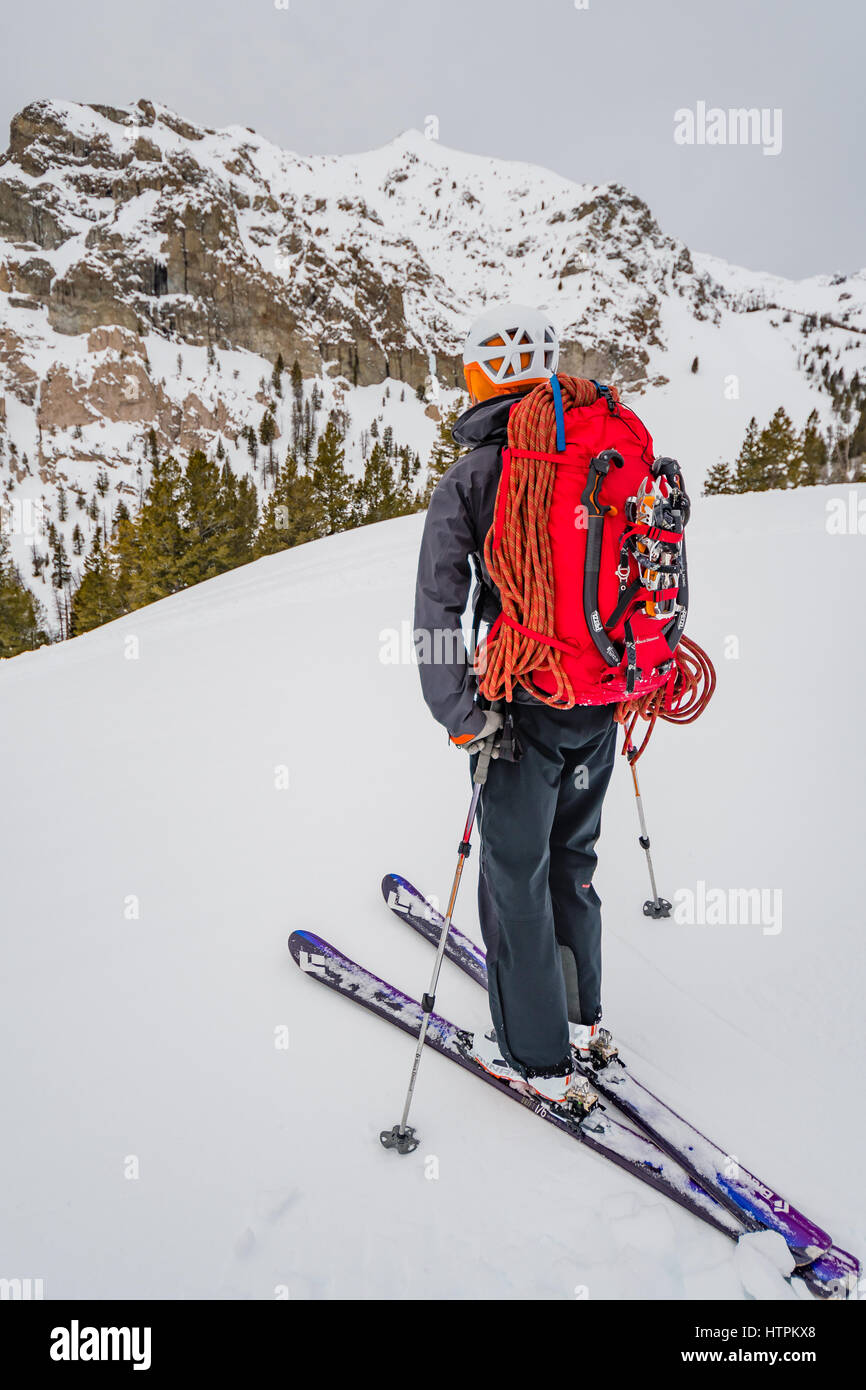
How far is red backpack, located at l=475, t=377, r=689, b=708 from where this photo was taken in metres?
1.97

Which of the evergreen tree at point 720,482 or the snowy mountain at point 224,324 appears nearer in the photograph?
the evergreen tree at point 720,482

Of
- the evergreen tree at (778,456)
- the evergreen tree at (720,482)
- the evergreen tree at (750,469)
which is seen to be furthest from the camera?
the evergreen tree at (720,482)

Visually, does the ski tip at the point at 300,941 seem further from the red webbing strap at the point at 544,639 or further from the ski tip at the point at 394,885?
the red webbing strap at the point at 544,639

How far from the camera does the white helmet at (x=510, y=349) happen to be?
228cm

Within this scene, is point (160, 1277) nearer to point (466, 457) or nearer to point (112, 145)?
point (466, 457)

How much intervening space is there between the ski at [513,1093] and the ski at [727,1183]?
0.11ft

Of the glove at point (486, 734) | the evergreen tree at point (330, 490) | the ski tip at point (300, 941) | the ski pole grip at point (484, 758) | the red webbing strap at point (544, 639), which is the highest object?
the evergreen tree at point (330, 490)

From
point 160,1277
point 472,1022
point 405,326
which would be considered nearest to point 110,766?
point 472,1022

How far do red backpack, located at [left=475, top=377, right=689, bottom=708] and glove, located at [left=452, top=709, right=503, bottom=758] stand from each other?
0.06 meters

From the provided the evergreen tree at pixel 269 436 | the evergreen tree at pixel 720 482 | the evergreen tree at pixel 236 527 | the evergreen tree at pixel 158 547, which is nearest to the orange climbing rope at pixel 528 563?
the evergreen tree at pixel 236 527

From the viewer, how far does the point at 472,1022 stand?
9.41 feet

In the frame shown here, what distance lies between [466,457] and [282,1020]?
2.26 meters

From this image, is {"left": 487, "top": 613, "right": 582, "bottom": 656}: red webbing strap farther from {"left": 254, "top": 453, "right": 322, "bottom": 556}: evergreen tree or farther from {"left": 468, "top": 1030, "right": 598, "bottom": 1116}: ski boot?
{"left": 254, "top": 453, "right": 322, "bottom": 556}: evergreen tree

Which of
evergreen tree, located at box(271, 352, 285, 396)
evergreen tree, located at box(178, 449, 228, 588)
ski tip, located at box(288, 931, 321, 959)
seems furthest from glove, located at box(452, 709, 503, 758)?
evergreen tree, located at box(271, 352, 285, 396)
